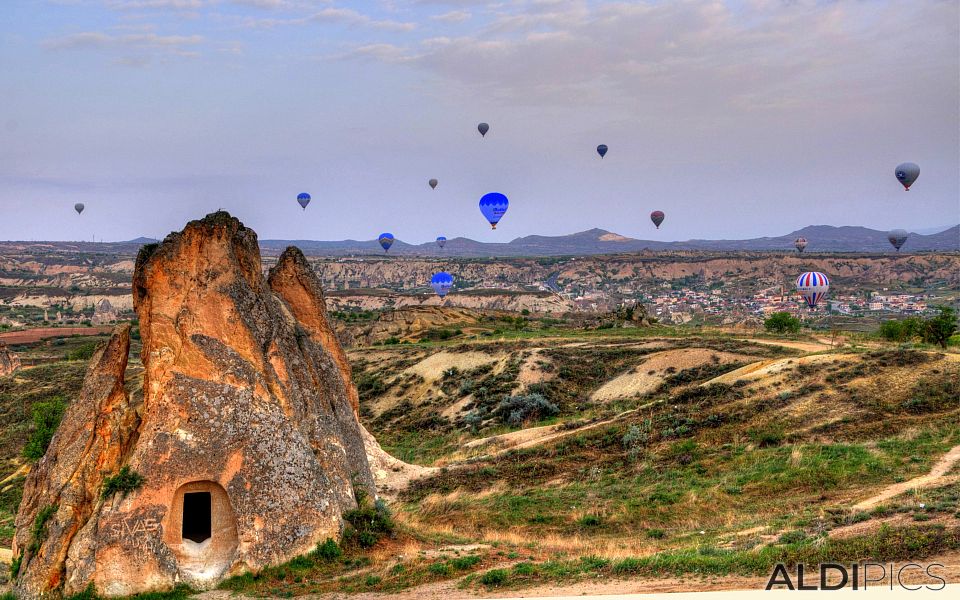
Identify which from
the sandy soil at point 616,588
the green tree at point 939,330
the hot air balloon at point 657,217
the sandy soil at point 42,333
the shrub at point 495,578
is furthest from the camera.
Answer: the hot air balloon at point 657,217

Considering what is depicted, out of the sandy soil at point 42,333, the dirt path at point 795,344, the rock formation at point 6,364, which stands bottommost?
the sandy soil at point 42,333

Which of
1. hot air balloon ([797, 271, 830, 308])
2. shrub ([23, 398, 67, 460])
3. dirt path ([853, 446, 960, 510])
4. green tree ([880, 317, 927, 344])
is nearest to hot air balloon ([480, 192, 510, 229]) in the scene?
hot air balloon ([797, 271, 830, 308])

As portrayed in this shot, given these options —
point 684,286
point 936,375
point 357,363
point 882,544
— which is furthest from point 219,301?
point 684,286

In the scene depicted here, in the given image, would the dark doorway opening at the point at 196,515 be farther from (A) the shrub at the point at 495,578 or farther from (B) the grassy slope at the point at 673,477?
(A) the shrub at the point at 495,578

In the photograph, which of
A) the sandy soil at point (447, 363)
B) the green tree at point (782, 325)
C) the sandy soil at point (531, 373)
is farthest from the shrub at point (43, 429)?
the green tree at point (782, 325)

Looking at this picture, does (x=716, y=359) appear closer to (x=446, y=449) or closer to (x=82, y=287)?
(x=446, y=449)

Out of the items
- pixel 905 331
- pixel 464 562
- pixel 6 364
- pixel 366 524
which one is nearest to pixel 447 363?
pixel 905 331

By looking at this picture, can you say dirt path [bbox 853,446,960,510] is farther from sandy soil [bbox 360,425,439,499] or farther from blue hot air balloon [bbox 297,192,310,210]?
blue hot air balloon [bbox 297,192,310,210]
